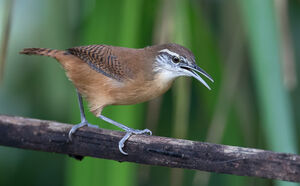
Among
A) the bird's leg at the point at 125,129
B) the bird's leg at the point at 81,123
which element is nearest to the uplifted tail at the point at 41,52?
the bird's leg at the point at 81,123

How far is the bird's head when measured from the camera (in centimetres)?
251

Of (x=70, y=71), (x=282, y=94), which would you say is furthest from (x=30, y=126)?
(x=282, y=94)

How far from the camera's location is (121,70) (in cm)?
258

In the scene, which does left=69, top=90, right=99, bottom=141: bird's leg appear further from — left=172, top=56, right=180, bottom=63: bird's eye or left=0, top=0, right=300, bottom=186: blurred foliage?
left=172, top=56, right=180, bottom=63: bird's eye

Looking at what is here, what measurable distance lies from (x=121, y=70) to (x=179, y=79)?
1.04 ft

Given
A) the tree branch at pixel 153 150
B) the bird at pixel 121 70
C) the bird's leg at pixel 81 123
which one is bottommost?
the tree branch at pixel 153 150

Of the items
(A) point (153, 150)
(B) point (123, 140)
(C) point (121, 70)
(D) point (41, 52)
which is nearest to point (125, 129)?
(B) point (123, 140)

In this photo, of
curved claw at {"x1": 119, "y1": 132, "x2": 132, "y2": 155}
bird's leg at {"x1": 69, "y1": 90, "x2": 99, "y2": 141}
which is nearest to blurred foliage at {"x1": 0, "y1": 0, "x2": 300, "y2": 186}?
bird's leg at {"x1": 69, "y1": 90, "x2": 99, "y2": 141}

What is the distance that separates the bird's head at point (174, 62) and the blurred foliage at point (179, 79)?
0.23 ft

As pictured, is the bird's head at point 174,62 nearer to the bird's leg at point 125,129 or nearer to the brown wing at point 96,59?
the brown wing at point 96,59

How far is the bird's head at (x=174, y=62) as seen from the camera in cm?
251

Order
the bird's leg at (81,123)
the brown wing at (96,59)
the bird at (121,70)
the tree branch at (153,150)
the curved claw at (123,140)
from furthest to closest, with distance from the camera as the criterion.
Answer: the brown wing at (96,59) → the bird at (121,70) → the bird's leg at (81,123) → the curved claw at (123,140) → the tree branch at (153,150)

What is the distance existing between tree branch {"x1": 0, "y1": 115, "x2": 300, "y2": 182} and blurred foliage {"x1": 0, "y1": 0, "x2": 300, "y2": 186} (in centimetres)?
12

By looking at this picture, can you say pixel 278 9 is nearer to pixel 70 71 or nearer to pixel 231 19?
pixel 231 19
